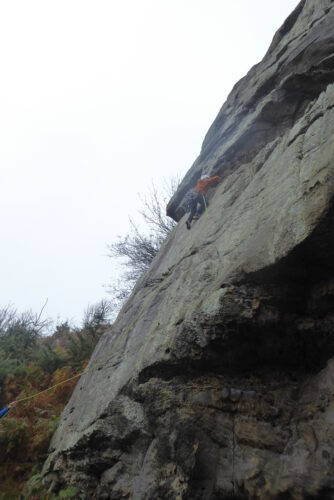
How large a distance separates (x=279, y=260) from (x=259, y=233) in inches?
24.0

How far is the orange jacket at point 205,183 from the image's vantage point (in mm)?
7533

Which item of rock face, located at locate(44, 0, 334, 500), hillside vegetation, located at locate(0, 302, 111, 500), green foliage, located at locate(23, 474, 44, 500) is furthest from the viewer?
hillside vegetation, located at locate(0, 302, 111, 500)

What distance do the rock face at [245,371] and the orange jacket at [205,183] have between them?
230 centimetres

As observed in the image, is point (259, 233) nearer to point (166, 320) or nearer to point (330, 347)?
point (330, 347)

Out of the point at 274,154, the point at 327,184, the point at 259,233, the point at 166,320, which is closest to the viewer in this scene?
the point at 327,184

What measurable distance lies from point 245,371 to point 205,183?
15.6ft

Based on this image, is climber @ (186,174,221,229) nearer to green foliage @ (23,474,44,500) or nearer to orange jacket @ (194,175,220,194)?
orange jacket @ (194,175,220,194)

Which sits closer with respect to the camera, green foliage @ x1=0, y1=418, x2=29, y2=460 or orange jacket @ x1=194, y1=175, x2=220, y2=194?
green foliage @ x1=0, y1=418, x2=29, y2=460

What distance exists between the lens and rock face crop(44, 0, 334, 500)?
3.21 m

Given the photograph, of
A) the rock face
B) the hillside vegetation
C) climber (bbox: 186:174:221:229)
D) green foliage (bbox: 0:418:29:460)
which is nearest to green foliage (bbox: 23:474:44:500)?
the hillside vegetation

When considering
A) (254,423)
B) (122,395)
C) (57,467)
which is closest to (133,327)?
(122,395)

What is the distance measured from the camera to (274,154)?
5.14 metres

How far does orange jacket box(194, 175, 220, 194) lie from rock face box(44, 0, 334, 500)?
2296 mm

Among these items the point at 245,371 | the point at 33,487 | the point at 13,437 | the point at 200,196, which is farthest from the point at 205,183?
the point at 33,487
